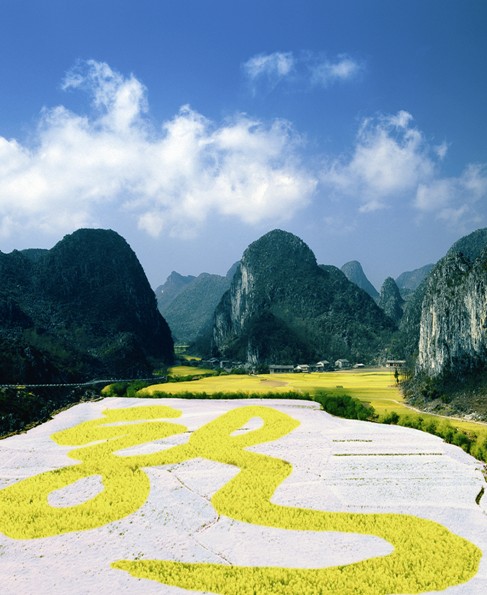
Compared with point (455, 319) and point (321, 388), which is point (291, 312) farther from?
point (321, 388)

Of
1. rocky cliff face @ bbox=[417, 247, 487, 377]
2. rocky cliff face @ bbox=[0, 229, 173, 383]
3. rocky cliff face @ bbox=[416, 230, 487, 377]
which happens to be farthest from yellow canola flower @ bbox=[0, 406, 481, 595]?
rocky cliff face @ bbox=[417, 247, 487, 377]

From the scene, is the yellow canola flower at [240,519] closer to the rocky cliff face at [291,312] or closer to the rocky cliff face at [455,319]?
the rocky cliff face at [455,319]

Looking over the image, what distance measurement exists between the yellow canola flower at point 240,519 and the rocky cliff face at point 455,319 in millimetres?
44966

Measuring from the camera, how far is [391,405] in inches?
2076

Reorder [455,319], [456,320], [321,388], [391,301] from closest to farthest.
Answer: [321,388], [456,320], [455,319], [391,301]

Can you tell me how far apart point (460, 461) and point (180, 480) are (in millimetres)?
13373

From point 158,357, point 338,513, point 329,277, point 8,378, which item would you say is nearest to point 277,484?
point 338,513

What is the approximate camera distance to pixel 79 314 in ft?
376

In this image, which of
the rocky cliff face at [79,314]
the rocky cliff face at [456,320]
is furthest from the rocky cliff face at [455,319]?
the rocky cliff face at [79,314]

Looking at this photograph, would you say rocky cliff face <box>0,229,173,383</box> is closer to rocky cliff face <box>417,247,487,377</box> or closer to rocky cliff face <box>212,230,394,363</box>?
rocky cliff face <box>212,230,394,363</box>

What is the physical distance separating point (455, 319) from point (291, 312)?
7132 centimetres

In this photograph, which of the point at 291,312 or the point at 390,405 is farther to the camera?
the point at 291,312

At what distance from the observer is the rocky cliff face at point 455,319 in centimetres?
6159

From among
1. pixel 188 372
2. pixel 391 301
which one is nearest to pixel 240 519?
Answer: pixel 188 372
